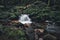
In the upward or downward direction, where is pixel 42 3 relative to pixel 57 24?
upward

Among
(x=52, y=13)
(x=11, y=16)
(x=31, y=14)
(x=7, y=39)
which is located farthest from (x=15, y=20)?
(x=7, y=39)

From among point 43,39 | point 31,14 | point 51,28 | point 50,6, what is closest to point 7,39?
point 43,39

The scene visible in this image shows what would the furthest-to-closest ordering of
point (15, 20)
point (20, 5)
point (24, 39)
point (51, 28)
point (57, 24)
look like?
point (20, 5), point (15, 20), point (57, 24), point (51, 28), point (24, 39)

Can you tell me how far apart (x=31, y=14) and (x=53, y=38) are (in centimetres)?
653

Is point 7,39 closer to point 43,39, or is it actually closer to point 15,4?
point 43,39

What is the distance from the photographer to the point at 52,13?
1984 cm

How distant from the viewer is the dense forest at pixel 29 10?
18.2m

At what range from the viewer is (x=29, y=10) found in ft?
69.2

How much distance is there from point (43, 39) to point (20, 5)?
10.3 metres

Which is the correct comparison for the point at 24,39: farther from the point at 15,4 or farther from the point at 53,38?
the point at 15,4

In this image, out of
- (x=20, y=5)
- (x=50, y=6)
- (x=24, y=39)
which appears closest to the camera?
(x=24, y=39)

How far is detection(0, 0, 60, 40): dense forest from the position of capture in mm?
18156

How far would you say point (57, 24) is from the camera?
683 inches

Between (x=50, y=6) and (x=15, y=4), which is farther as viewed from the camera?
(x=15, y=4)
